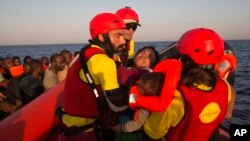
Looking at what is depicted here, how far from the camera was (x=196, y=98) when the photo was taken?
2.31 metres

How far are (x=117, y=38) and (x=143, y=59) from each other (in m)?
1.02

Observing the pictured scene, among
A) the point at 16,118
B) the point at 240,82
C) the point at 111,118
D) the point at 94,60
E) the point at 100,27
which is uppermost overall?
the point at 100,27

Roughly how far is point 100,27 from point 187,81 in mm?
939

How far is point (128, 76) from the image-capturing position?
309 centimetres

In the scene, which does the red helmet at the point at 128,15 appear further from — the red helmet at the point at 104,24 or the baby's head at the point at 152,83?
the baby's head at the point at 152,83

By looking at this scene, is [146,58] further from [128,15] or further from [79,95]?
[128,15]

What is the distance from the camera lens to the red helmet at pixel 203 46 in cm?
251

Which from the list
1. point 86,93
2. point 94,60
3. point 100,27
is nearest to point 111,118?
point 86,93

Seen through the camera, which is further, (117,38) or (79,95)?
(117,38)

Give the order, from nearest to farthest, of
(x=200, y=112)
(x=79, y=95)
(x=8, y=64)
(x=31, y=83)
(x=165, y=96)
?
1. (x=165, y=96)
2. (x=200, y=112)
3. (x=79, y=95)
4. (x=31, y=83)
5. (x=8, y=64)

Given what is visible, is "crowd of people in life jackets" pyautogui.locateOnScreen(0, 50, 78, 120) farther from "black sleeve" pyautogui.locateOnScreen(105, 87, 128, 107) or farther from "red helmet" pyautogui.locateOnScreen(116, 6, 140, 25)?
"black sleeve" pyautogui.locateOnScreen(105, 87, 128, 107)

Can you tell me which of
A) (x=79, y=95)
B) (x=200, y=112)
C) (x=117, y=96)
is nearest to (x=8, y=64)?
(x=79, y=95)

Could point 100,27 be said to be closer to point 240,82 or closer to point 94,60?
point 94,60

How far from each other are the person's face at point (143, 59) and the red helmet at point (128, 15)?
1362 mm
